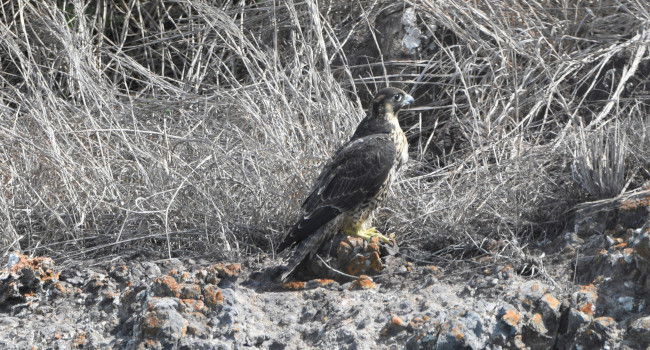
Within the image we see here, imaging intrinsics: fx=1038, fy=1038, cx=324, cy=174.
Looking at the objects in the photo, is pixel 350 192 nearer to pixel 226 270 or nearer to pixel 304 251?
pixel 304 251

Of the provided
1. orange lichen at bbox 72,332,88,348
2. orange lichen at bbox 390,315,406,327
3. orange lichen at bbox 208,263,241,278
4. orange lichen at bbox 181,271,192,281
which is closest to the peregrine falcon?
orange lichen at bbox 208,263,241,278

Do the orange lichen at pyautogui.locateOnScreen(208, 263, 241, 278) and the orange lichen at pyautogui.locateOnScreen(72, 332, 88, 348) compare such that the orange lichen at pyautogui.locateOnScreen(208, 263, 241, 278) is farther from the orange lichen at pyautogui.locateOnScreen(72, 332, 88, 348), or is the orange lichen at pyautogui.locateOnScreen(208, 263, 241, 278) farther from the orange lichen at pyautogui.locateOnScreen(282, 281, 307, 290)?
the orange lichen at pyautogui.locateOnScreen(72, 332, 88, 348)

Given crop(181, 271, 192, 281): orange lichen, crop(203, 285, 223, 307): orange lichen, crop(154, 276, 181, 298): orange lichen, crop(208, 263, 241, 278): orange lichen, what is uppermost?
crop(154, 276, 181, 298): orange lichen

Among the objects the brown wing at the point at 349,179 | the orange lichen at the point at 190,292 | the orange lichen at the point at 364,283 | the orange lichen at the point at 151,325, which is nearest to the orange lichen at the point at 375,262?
the orange lichen at the point at 364,283

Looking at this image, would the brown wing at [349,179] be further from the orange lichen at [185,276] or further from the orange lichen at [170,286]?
the orange lichen at [170,286]

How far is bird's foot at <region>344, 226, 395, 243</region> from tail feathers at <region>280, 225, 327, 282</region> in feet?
0.62

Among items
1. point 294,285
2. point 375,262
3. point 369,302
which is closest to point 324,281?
point 294,285

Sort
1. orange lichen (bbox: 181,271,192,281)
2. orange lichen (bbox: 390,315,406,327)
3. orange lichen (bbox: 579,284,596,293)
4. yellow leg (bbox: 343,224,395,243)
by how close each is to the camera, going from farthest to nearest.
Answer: yellow leg (bbox: 343,224,395,243) → orange lichen (bbox: 181,271,192,281) → orange lichen (bbox: 579,284,596,293) → orange lichen (bbox: 390,315,406,327)

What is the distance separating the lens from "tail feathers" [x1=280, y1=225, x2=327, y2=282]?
4.17 m

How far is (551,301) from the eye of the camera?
3500 mm

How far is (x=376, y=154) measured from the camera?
460 centimetres

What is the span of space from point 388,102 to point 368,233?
72 cm

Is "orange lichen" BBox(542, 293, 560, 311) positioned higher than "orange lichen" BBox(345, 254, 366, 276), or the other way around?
"orange lichen" BBox(542, 293, 560, 311)

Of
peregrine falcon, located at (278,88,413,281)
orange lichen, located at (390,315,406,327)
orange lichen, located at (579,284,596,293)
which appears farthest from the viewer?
peregrine falcon, located at (278,88,413,281)
